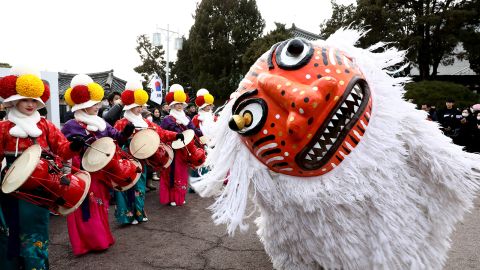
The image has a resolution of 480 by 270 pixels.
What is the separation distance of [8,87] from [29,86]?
0.14 meters

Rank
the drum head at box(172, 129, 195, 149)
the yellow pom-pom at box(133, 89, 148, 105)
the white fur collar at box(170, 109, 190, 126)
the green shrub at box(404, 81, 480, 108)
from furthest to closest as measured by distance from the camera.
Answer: the green shrub at box(404, 81, 480, 108), the white fur collar at box(170, 109, 190, 126), the drum head at box(172, 129, 195, 149), the yellow pom-pom at box(133, 89, 148, 105)

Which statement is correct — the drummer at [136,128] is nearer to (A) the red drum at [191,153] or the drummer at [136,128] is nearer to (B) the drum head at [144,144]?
(B) the drum head at [144,144]

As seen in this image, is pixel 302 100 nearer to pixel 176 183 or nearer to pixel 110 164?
pixel 110 164

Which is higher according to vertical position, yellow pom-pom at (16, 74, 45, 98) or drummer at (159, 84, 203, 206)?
yellow pom-pom at (16, 74, 45, 98)

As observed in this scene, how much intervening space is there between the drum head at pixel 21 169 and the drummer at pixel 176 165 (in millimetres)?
2858

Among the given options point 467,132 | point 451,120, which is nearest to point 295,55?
point 467,132

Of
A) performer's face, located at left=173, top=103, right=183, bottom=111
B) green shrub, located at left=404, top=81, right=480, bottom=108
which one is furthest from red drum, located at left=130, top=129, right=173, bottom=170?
green shrub, located at left=404, top=81, right=480, bottom=108

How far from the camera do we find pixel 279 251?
7.86ft

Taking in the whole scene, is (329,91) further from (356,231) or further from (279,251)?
(279,251)

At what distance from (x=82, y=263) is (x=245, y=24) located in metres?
22.5

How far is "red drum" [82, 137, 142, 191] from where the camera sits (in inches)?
136

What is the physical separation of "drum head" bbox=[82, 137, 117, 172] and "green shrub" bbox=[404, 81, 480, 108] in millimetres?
10080


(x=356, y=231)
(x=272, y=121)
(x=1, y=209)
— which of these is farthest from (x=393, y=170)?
(x=1, y=209)

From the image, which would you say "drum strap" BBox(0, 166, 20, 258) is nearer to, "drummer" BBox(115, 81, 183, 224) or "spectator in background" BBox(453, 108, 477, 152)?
"drummer" BBox(115, 81, 183, 224)
